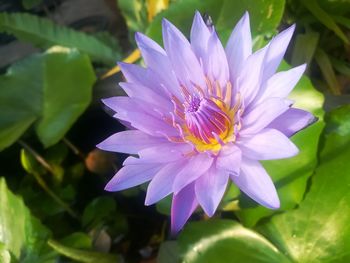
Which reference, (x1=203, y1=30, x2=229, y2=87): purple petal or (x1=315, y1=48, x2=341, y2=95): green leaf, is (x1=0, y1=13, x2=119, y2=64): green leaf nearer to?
(x1=315, y1=48, x2=341, y2=95): green leaf

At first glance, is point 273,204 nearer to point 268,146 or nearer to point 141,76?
point 268,146

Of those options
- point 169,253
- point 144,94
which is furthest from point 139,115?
point 169,253

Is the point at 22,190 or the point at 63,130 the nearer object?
the point at 63,130

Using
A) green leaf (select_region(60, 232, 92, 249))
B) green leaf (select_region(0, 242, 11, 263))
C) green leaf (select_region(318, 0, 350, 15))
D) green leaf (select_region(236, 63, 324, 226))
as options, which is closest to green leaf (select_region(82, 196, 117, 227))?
green leaf (select_region(60, 232, 92, 249))

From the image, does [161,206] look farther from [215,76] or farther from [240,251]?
[215,76]

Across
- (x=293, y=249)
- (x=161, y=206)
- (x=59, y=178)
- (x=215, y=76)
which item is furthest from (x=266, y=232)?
(x=59, y=178)

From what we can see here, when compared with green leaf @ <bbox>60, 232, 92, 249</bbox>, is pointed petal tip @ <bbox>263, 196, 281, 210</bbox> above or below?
above
